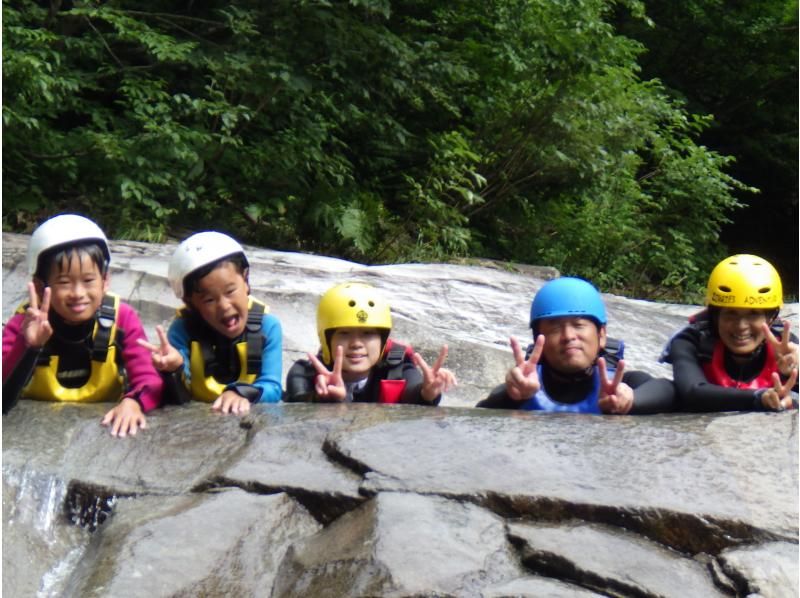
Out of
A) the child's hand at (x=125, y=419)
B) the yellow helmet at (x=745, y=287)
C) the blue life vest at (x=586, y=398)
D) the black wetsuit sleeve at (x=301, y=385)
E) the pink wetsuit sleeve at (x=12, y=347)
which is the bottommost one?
the child's hand at (x=125, y=419)

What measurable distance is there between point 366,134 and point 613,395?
306 inches

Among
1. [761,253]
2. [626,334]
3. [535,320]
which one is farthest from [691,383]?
[761,253]

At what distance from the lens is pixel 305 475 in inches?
166

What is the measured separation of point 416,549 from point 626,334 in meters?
4.96

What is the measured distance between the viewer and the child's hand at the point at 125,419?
4590 mm

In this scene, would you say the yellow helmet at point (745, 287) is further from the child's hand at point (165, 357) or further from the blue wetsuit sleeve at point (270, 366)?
the child's hand at point (165, 357)

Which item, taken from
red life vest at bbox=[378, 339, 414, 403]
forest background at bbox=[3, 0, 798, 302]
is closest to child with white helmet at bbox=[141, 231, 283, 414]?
red life vest at bbox=[378, 339, 414, 403]

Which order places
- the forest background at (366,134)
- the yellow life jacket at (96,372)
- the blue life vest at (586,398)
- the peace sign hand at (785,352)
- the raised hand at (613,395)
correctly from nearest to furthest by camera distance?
1. the peace sign hand at (785,352)
2. the raised hand at (613,395)
3. the blue life vest at (586,398)
4. the yellow life jacket at (96,372)
5. the forest background at (366,134)

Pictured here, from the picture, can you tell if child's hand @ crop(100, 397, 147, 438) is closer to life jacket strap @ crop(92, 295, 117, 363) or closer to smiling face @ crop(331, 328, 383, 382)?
life jacket strap @ crop(92, 295, 117, 363)

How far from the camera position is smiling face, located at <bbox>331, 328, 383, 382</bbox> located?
5094mm

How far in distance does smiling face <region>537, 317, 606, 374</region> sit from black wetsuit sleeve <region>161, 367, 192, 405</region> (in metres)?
1.65

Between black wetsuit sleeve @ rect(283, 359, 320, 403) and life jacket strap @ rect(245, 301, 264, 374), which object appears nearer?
life jacket strap @ rect(245, 301, 264, 374)

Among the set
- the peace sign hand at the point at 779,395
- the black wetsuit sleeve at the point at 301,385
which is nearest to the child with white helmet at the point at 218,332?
the black wetsuit sleeve at the point at 301,385

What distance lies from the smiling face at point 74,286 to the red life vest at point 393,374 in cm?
137
